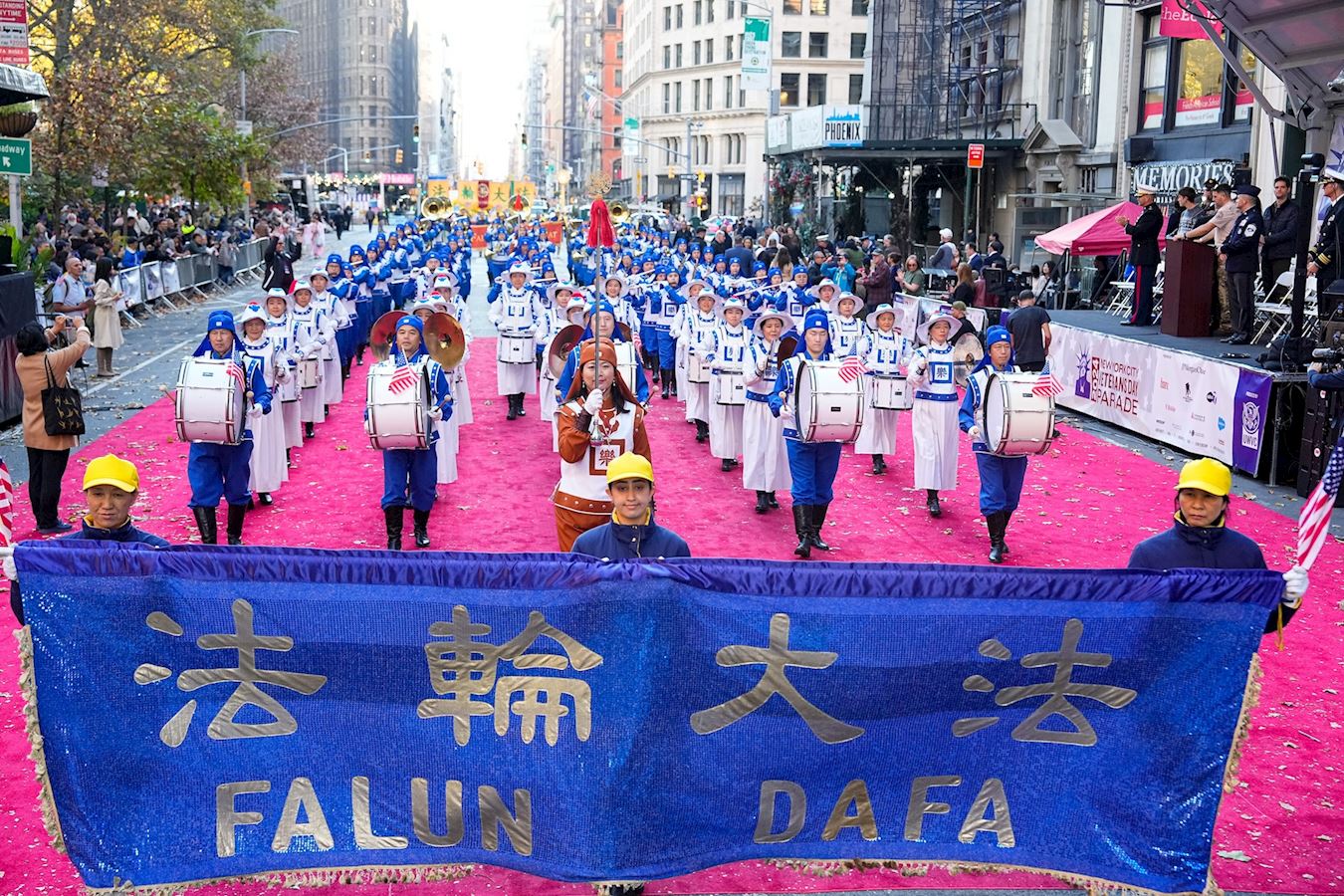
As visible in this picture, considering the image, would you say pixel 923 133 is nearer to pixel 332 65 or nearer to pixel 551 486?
pixel 551 486

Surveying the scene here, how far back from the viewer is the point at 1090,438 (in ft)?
56.9

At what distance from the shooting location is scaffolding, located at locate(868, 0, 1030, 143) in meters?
37.9

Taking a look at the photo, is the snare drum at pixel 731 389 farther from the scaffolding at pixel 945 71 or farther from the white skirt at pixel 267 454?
the scaffolding at pixel 945 71

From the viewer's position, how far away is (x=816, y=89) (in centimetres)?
8419

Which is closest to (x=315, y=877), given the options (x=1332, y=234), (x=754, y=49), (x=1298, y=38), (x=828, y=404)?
(x=828, y=404)

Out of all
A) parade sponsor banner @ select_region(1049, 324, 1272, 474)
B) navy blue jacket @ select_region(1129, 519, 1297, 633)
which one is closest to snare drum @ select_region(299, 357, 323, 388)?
parade sponsor banner @ select_region(1049, 324, 1272, 474)

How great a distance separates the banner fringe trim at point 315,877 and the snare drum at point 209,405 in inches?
219

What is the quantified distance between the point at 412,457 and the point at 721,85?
→ 8698 centimetres

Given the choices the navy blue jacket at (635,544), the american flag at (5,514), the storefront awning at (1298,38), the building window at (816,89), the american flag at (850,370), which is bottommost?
the navy blue jacket at (635,544)

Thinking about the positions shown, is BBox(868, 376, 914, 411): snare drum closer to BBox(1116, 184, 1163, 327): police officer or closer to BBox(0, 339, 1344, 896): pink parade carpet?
BBox(0, 339, 1344, 896): pink parade carpet

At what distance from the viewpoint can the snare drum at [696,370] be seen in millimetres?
15906

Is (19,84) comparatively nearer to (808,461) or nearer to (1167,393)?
(808,461)

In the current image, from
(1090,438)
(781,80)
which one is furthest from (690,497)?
(781,80)

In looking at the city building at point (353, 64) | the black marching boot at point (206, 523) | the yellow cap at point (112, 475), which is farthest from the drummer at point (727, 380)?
the city building at point (353, 64)
